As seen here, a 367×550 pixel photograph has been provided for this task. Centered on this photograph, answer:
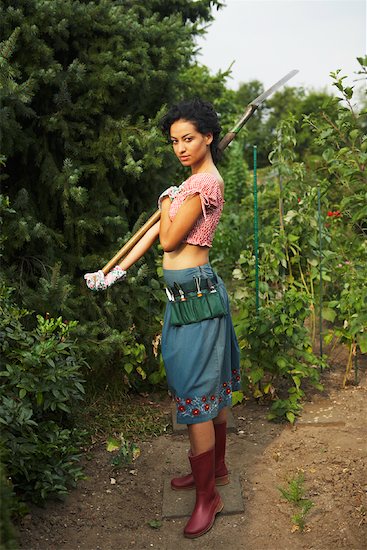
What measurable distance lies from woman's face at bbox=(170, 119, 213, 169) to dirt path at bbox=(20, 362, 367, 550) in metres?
1.69

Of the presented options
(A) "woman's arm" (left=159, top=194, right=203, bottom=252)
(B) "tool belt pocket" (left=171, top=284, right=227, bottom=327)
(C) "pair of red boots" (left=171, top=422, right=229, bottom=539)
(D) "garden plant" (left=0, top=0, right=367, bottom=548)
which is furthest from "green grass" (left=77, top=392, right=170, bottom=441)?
(A) "woman's arm" (left=159, top=194, right=203, bottom=252)

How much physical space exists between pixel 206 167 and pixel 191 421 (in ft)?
3.70

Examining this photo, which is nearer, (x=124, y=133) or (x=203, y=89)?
(x=124, y=133)

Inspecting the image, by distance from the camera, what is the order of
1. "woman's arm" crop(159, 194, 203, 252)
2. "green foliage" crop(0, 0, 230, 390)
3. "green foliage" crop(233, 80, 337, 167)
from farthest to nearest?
1. "green foliage" crop(233, 80, 337, 167)
2. "green foliage" crop(0, 0, 230, 390)
3. "woman's arm" crop(159, 194, 203, 252)

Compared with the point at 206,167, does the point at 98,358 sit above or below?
below

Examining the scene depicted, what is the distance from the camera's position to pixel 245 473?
3492mm

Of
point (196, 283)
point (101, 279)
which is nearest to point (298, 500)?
point (196, 283)

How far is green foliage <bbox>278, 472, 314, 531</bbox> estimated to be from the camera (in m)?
2.94

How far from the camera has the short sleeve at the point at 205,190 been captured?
2.76 metres

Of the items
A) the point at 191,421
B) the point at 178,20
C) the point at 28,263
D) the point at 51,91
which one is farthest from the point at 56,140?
the point at 191,421

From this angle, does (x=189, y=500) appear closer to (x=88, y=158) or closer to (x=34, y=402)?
(x=34, y=402)

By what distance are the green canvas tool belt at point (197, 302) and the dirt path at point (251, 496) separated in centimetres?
99

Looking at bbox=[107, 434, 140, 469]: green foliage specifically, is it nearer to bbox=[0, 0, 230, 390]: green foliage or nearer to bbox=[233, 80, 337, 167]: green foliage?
bbox=[0, 0, 230, 390]: green foliage

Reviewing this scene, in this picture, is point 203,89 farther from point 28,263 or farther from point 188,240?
point 188,240
